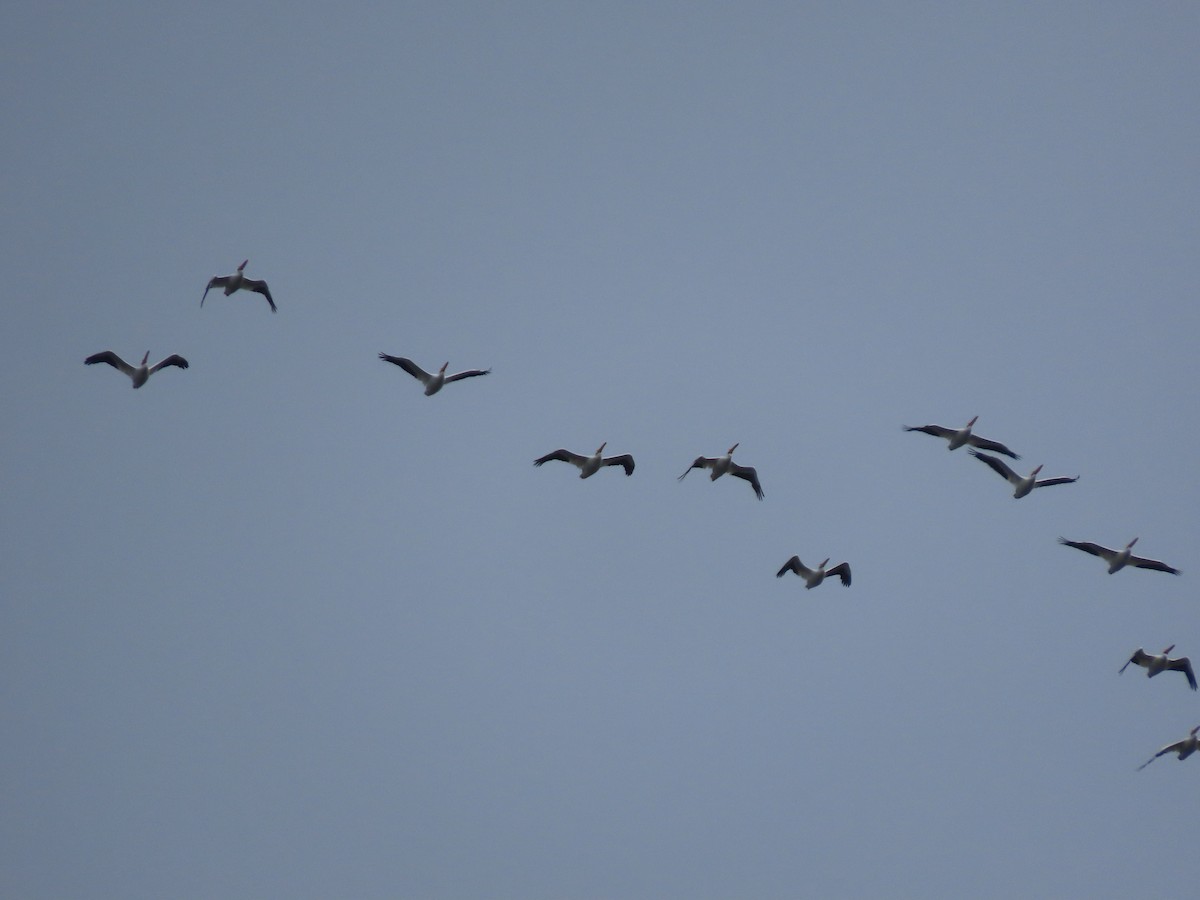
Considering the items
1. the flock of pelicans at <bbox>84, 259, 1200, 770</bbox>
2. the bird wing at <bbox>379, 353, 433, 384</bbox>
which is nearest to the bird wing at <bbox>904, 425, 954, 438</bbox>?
the flock of pelicans at <bbox>84, 259, 1200, 770</bbox>

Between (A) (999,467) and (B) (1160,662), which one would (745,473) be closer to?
(A) (999,467)

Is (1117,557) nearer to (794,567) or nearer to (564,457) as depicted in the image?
(794,567)

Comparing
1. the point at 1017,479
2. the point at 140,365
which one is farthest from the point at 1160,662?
the point at 140,365

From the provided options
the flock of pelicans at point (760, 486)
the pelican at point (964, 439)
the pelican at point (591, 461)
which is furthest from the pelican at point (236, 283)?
the pelican at point (964, 439)

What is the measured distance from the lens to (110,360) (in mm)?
37031

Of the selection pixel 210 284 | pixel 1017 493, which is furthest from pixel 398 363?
pixel 1017 493

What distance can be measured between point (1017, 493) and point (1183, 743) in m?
9.16

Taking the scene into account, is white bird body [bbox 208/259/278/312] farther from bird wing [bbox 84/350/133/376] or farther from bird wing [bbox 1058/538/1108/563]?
bird wing [bbox 1058/538/1108/563]

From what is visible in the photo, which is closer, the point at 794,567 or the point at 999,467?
the point at 999,467

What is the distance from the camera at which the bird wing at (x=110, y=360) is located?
36344mm

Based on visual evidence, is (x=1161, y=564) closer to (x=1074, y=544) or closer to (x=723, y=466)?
(x=1074, y=544)

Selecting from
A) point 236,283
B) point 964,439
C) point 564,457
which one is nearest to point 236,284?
point 236,283

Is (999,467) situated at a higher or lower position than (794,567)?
higher

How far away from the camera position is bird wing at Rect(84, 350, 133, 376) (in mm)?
36344
